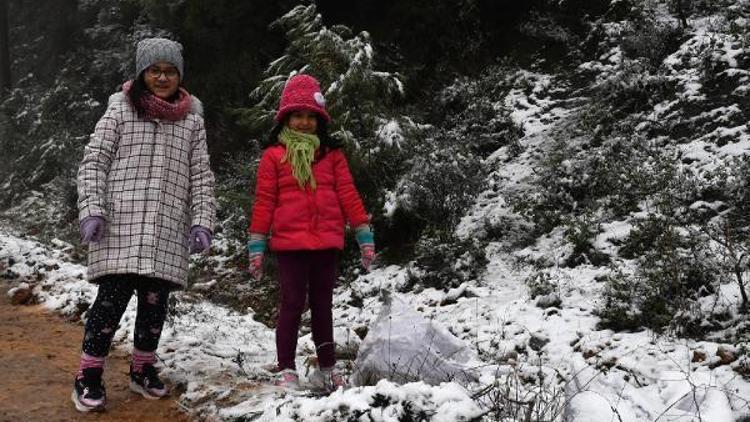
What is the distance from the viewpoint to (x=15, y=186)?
55.2ft

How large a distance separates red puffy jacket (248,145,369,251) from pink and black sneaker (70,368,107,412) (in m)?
1.21

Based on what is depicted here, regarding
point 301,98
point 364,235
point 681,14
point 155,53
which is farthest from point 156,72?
point 681,14

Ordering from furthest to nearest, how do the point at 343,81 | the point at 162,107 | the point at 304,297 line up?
1. the point at 343,81
2. the point at 304,297
3. the point at 162,107

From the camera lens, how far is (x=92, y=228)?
132 inches

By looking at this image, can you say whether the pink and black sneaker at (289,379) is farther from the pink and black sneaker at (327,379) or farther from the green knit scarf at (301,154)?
the green knit scarf at (301,154)

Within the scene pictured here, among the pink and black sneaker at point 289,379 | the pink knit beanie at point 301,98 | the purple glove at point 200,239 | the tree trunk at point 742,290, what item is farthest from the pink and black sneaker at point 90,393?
the tree trunk at point 742,290

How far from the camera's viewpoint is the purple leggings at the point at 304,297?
3805 mm

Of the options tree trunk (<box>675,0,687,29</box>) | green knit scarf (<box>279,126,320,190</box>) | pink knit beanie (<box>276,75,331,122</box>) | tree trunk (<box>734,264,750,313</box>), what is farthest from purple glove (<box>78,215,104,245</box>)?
tree trunk (<box>675,0,687,29</box>)

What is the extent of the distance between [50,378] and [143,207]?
5.31ft

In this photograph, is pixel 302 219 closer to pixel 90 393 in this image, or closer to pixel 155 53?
pixel 155 53

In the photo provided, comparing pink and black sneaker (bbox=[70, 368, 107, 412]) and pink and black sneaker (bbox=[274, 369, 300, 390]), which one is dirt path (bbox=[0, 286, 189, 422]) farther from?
pink and black sneaker (bbox=[274, 369, 300, 390])

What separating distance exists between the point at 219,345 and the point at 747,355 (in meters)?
3.79

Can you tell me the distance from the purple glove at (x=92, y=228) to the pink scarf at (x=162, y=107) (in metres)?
0.70

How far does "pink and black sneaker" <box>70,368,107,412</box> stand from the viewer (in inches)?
139
